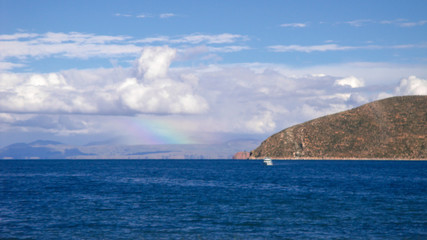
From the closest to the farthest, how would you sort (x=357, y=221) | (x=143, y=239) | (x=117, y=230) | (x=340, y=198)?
(x=143, y=239) → (x=117, y=230) → (x=357, y=221) → (x=340, y=198)

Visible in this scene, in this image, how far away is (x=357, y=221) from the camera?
44469 millimetres

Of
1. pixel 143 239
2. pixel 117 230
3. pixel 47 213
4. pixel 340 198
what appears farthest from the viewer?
pixel 340 198

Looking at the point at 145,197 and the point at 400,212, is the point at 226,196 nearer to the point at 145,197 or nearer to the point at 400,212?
the point at 145,197

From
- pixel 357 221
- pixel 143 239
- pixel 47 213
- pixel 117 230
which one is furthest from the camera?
pixel 47 213

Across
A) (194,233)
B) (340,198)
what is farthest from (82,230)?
(340,198)

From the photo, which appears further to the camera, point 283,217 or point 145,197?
point 145,197

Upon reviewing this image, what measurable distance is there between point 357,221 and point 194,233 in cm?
1711

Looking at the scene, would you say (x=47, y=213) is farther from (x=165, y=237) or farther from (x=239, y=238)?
(x=239, y=238)

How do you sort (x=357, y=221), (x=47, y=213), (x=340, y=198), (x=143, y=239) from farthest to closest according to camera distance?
(x=340, y=198)
(x=47, y=213)
(x=357, y=221)
(x=143, y=239)

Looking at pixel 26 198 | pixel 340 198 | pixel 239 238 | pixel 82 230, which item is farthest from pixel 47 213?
pixel 340 198

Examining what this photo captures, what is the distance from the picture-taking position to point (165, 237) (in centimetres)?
3712

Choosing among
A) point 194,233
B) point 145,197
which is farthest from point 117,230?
point 145,197

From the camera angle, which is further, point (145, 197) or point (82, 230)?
point (145, 197)

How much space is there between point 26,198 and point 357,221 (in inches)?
1844
